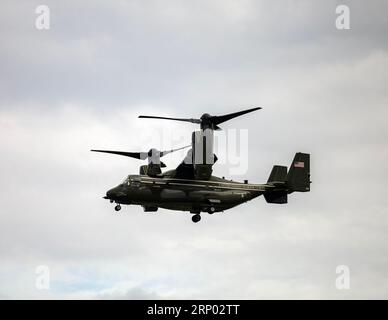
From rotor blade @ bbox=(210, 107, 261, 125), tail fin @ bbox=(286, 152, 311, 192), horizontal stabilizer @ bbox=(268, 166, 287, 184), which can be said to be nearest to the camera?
rotor blade @ bbox=(210, 107, 261, 125)

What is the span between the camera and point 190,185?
77812 millimetres

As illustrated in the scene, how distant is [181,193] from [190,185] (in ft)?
3.55

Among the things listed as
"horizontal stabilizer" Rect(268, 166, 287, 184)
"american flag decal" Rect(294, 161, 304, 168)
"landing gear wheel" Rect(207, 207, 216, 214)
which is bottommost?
"landing gear wheel" Rect(207, 207, 216, 214)

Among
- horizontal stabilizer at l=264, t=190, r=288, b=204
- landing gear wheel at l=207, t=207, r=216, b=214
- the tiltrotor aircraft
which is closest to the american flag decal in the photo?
horizontal stabilizer at l=264, t=190, r=288, b=204

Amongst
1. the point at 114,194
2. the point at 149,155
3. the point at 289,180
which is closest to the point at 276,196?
the point at 289,180

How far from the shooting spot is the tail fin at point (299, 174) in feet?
275

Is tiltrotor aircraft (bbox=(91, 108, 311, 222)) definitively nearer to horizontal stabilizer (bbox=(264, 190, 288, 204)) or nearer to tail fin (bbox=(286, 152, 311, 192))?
horizontal stabilizer (bbox=(264, 190, 288, 204))

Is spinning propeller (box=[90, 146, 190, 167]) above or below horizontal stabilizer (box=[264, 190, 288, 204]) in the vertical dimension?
above

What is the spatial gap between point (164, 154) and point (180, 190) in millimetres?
5463

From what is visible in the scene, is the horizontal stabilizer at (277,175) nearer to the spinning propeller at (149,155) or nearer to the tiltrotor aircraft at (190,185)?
the tiltrotor aircraft at (190,185)

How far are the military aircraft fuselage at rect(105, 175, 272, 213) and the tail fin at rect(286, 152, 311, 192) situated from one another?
14.4ft

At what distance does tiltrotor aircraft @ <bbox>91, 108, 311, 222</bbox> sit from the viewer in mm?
75875
